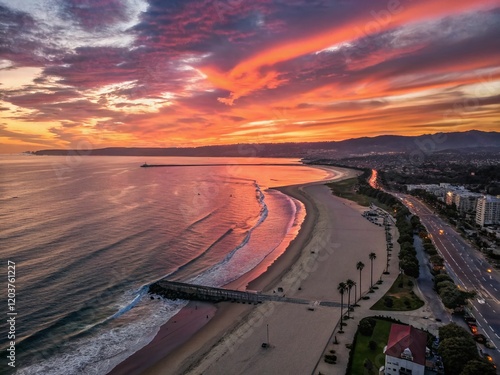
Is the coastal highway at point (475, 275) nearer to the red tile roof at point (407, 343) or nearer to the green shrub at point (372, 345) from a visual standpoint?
the red tile roof at point (407, 343)

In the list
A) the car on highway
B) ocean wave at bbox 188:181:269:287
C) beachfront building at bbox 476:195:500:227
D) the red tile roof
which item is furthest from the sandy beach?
beachfront building at bbox 476:195:500:227

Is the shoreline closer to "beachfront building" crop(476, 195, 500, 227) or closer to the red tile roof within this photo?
the red tile roof

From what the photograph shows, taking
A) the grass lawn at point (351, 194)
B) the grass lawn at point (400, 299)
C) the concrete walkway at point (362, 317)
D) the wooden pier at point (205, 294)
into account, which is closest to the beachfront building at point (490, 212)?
the grass lawn at point (351, 194)

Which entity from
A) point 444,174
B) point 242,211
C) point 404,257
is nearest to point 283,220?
point 242,211

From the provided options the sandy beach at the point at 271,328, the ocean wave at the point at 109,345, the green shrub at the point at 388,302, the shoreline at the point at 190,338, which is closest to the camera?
the ocean wave at the point at 109,345

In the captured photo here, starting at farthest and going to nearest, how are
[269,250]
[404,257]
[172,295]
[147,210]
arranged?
[147,210] < [269,250] < [404,257] < [172,295]

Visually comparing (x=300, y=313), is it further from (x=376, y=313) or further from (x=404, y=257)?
(x=404, y=257)
